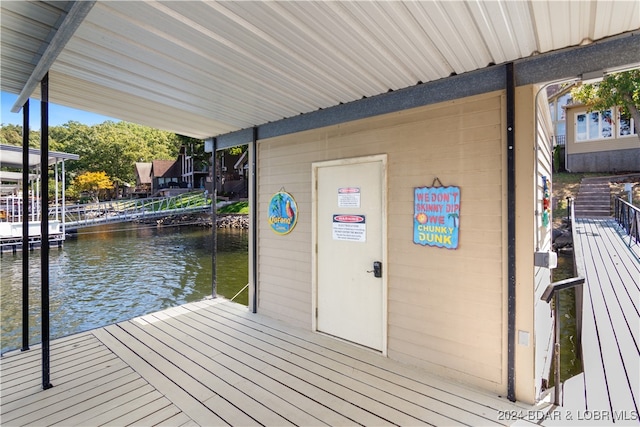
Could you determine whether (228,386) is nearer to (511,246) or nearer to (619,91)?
(511,246)

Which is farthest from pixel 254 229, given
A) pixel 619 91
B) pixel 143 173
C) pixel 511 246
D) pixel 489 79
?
pixel 143 173

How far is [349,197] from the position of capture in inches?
132

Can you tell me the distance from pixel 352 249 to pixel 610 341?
2.72 m

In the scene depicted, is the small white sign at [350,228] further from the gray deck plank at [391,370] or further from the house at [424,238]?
the gray deck plank at [391,370]

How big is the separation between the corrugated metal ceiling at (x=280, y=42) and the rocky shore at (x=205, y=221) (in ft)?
57.5

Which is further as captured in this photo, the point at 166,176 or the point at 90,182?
the point at 166,176

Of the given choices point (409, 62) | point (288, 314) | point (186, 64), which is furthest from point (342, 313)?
point (186, 64)

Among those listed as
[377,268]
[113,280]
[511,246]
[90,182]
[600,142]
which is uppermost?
[90,182]

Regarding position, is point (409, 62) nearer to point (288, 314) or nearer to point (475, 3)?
point (475, 3)

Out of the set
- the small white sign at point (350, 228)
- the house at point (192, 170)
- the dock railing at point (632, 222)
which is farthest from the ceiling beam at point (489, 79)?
the house at point (192, 170)

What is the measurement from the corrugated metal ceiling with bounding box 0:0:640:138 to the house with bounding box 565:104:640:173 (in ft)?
53.1

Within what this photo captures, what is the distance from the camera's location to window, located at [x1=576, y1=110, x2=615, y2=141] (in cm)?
1367

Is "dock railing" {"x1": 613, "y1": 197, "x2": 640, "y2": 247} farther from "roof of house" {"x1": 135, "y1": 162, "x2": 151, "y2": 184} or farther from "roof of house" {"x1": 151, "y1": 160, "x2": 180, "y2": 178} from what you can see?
"roof of house" {"x1": 135, "y1": 162, "x2": 151, "y2": 184}

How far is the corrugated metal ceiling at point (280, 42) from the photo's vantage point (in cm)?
164
